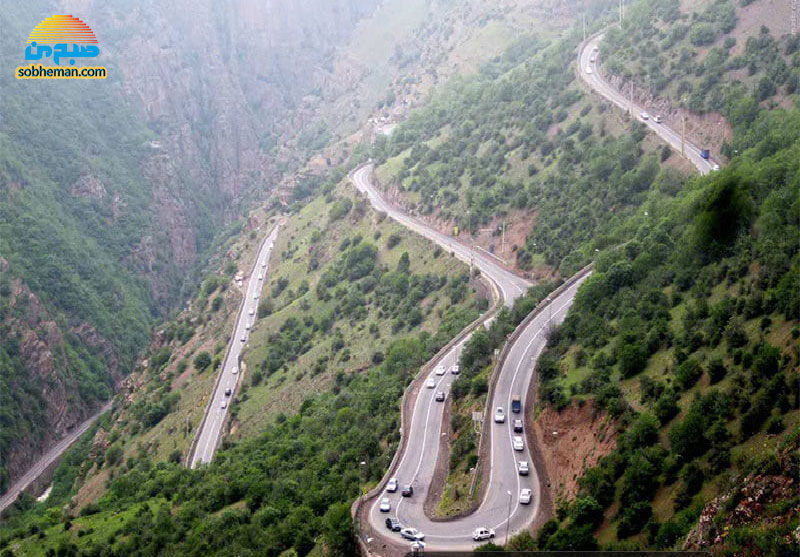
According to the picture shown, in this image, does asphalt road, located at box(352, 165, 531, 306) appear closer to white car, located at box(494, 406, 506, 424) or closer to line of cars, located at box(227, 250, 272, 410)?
line of cars, located at box(227, 250, 272, 410)

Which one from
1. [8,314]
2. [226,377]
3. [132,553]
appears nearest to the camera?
[132,553]

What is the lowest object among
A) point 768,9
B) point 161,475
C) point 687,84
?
point 161,475

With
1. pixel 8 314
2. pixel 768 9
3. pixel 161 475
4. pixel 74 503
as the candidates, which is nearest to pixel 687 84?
pixel 768 9

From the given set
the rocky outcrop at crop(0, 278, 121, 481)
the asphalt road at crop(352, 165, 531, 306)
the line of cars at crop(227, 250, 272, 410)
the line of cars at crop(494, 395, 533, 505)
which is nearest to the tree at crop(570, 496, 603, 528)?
the line of cars at crop(494, 395, 533, 505)

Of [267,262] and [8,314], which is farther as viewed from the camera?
[267,262]

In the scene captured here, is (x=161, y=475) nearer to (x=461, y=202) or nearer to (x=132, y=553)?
(x=132, y=553)

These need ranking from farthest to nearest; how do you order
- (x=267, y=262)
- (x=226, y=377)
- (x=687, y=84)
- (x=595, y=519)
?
(x=267, y=262) → (x=226, y=377) → (x=687, y=84) → (x=595, y=519)

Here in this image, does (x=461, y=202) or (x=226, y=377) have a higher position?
(x=461, y=202)

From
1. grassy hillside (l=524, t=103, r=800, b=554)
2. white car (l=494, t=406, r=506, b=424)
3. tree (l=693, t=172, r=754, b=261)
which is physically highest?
tree (l=693, t=172, r=754, b=261)
